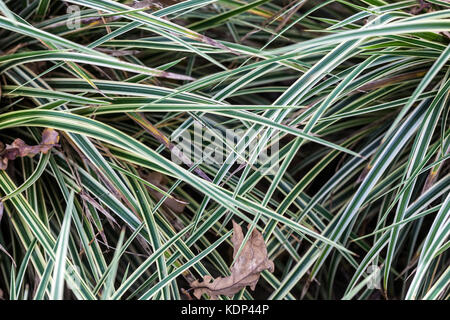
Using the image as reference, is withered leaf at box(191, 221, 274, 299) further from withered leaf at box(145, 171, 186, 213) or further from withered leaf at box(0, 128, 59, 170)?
withered leaf at box(0, 128, 59, 170)

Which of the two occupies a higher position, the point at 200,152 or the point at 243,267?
the point at 200,152

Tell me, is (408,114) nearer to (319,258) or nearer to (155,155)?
(319,258)

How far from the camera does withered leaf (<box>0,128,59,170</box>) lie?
1.06 m

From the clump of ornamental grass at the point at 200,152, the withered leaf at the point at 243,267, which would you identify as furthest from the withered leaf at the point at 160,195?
the withered leaf at the point at 243,267

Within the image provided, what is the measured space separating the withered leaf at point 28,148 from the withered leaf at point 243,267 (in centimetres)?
41

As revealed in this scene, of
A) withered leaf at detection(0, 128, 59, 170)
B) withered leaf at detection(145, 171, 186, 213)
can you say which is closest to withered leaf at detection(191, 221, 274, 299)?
withered leaf at detection(145, 171, 186, 213)

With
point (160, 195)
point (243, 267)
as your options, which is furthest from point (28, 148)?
point (243, 267)

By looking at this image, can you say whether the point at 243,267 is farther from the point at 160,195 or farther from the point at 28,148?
the point at 28,148

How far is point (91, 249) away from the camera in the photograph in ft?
3.49

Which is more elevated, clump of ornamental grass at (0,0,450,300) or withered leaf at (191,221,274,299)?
clump of ornamental grass at (0,0,450,300)

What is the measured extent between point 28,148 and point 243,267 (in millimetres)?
510

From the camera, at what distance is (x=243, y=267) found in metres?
1.08

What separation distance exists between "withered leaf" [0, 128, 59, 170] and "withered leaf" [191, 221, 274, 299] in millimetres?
413
